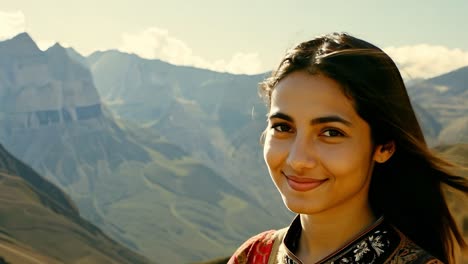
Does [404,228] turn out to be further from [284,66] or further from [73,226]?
[73,226]

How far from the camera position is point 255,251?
4.71 m

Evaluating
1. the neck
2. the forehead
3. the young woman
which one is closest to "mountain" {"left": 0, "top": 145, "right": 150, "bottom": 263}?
the neck

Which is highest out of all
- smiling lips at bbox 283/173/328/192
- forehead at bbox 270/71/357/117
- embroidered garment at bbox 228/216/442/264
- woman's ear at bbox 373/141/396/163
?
forehead at bbox 270/71/357/117

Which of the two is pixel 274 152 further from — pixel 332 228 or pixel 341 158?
pixel 332 228

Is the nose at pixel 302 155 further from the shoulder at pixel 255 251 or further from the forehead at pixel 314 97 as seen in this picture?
the shoulder at pixel 255 251

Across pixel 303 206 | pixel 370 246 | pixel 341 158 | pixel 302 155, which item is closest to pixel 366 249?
pixel 370 246

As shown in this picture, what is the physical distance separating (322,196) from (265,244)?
820 mm

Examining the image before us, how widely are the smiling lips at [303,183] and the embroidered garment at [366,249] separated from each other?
418mm

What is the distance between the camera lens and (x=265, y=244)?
15.4 feet

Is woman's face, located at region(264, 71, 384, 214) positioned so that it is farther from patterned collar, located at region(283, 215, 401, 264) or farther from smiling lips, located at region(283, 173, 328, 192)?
patterned collar, located at region(283, 215, 401, 264)

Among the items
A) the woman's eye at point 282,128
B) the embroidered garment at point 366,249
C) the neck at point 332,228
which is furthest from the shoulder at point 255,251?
the woman's eye at point 282,128

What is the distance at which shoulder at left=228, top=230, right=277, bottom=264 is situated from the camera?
15.3 feet

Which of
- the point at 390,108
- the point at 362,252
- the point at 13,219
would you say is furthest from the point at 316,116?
the point at 13,219

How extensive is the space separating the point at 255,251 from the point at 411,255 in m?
1.19
